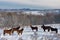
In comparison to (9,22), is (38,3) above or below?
above

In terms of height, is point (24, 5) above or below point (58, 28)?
above

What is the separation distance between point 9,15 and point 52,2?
0.96 meters

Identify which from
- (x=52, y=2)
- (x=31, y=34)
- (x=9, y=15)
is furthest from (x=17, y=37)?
(x=52, y=2)

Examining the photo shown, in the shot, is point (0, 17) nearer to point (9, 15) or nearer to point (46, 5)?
point (9, 15)

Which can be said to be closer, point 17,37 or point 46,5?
point 17,37

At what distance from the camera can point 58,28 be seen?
3482mm

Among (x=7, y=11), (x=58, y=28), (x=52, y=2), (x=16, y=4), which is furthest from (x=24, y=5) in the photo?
(x=58, y=28)

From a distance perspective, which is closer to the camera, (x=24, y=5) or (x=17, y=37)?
(x=17, y=37)

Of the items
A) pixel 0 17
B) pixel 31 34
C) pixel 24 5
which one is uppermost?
pixel 24 5

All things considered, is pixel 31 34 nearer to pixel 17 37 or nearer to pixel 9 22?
pixel 17 37

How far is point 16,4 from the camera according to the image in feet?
11.1

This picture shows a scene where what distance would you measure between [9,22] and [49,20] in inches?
34.4

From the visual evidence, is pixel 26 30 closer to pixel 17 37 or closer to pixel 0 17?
pixel 17 37

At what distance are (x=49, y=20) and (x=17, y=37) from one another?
2.73 ft
